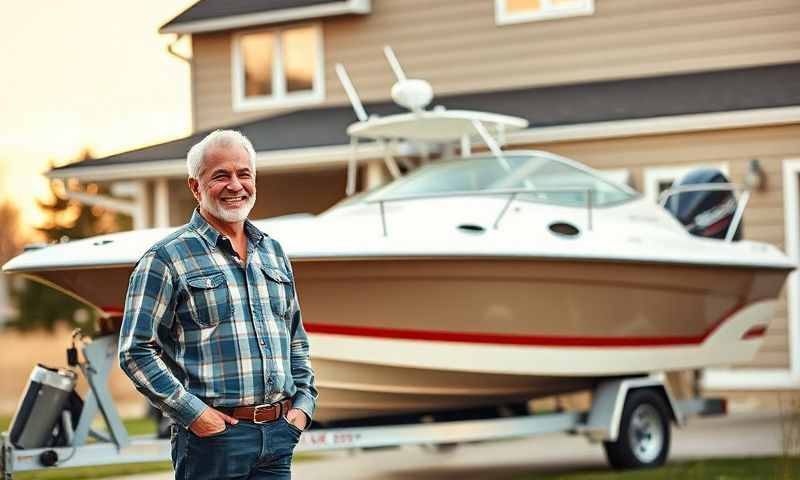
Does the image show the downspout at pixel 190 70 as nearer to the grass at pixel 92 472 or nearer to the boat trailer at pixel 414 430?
the grass at pixel 92 472

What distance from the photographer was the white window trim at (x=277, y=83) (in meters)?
17.2

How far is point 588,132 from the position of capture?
536 inches

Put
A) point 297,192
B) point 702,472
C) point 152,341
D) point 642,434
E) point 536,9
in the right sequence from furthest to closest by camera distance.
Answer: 1. point 297,192
2. point 536,9
3. point 642,434
4. point 702,472
5. point 152,341

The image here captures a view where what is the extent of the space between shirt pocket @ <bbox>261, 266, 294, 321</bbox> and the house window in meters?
11.6

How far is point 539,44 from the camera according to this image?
15.5 metres

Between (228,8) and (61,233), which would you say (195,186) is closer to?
(228,8)

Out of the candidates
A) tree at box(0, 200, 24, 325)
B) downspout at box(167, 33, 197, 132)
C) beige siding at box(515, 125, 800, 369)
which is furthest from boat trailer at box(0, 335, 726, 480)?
tree at box(0, 200, 24, 325)

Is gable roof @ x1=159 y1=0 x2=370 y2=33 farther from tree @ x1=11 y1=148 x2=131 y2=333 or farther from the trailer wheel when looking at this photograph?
tree @ x1=11 y1=148 x2=131 y2=333

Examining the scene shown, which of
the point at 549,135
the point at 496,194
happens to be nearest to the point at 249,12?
the point at 549,135

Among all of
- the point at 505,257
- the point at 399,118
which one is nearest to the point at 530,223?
the point at 505,257

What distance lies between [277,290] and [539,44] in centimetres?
1180

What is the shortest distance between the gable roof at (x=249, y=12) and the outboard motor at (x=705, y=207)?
7.03 metres

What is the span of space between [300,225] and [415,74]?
→ 335 inches

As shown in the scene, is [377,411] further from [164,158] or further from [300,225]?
[164,158]
